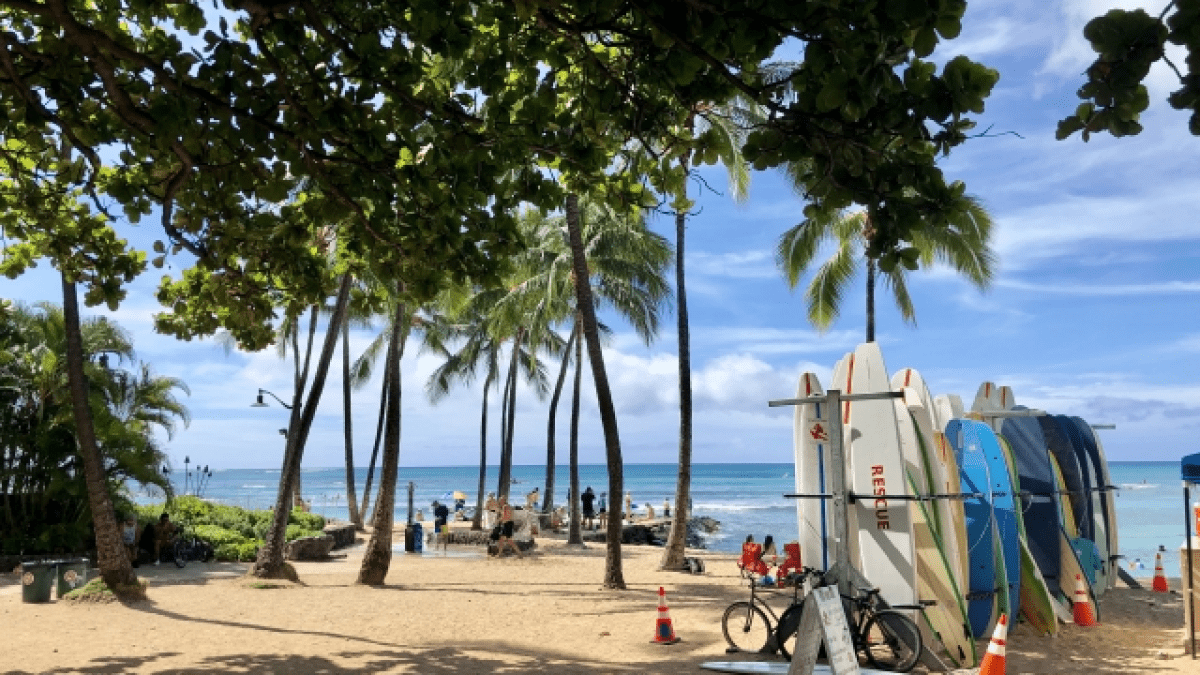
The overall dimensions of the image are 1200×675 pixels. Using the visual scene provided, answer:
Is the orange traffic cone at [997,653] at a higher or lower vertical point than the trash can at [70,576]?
higher

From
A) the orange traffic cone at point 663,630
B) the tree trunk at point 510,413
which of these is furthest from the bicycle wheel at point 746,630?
the tree trunk at point 510,413

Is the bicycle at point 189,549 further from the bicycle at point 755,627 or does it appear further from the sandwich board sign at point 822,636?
the sandwich board sign at point 822,636

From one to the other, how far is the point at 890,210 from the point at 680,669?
5721mm

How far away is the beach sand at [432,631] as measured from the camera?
361 inches

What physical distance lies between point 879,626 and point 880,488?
156 centimetres

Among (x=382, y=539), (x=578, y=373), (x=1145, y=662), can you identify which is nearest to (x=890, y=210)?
(x=1145, y=662)

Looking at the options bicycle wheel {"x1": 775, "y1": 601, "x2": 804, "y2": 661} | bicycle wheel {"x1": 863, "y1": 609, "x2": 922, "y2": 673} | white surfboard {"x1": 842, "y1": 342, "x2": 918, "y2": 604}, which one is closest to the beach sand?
bicycle wheel {"x1": 775, "y1": 601, "x2": 804, "y2": 661}

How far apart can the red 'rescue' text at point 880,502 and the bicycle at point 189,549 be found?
15253 millimetres

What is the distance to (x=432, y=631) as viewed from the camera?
36.7 feet

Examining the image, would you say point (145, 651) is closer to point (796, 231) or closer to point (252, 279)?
point (252, 279)

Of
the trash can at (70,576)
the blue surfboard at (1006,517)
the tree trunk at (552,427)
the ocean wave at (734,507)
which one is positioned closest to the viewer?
the blue surfboard at (1006,517)

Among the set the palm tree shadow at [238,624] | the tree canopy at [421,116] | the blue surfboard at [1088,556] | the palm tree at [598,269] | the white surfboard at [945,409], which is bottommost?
the palm tree shadow at [238,624]

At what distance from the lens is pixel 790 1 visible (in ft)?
14.1

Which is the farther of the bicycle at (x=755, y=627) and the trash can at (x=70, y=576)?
the trash can at (x=70, y=576)
